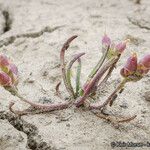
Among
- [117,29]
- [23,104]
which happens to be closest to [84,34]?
[117,29]

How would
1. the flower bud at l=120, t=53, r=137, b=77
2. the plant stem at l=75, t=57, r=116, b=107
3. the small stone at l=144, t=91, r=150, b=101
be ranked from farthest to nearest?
the small stone at l=144, t=91, r=150, b=101 < the plant stem at l=75, t=57, r=116, b=107 < the flower bud at l=120, t=53, r=137, b=77

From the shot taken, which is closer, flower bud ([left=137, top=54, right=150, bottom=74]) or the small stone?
flower bud ([left=137, top=54, right=150, bottom=74])

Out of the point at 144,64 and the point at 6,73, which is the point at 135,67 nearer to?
the point at 144,64

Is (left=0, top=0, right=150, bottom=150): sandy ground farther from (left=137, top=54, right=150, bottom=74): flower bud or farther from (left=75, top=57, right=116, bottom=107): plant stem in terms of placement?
(left=137, top=54, right=150, bottom=74): flower bud

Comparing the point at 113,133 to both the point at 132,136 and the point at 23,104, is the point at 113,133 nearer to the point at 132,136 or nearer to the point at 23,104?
the point at 132,136

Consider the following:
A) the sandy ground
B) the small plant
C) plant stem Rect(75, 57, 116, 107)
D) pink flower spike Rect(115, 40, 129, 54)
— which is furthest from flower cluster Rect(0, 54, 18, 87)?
pink flower spike Rect(115, 40, 129, 54)
